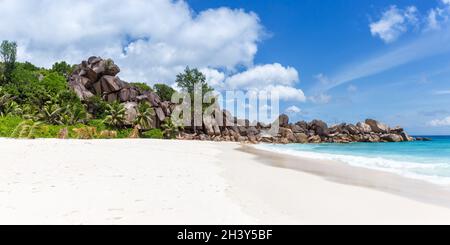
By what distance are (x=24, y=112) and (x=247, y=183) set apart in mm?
47743

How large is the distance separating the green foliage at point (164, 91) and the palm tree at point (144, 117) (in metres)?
13.8

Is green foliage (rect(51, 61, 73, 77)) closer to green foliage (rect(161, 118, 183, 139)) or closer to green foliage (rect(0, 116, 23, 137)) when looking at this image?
green foliage (rect(161, 118, 183, 139))

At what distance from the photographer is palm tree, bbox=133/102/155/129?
53.7 meters

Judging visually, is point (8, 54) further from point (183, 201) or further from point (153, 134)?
point (183, 201)

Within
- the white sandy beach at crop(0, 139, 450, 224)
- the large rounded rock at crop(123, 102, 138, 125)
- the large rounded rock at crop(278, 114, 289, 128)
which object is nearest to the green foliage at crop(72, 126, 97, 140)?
the large rounded rock at crop(123, 102, 138, 125)

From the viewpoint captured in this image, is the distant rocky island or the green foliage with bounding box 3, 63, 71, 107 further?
the distant rocky island

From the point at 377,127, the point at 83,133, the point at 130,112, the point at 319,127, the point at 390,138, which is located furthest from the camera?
the point at 377,127

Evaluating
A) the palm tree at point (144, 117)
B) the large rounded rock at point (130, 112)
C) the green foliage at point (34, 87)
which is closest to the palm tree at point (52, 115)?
the green foliage at point (34, 87)

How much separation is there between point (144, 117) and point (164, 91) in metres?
17.9

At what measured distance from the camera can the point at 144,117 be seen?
5450 centimetres

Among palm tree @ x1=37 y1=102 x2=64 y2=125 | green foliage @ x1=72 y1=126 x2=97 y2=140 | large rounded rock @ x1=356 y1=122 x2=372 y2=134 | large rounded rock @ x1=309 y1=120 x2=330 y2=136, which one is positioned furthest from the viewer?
large rounded rock @ x1=356 y1=122 x2=372 y2=134

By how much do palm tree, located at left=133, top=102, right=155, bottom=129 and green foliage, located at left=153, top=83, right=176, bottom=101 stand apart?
1383 cm

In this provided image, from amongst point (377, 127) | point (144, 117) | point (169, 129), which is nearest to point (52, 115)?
point (144, 117)
